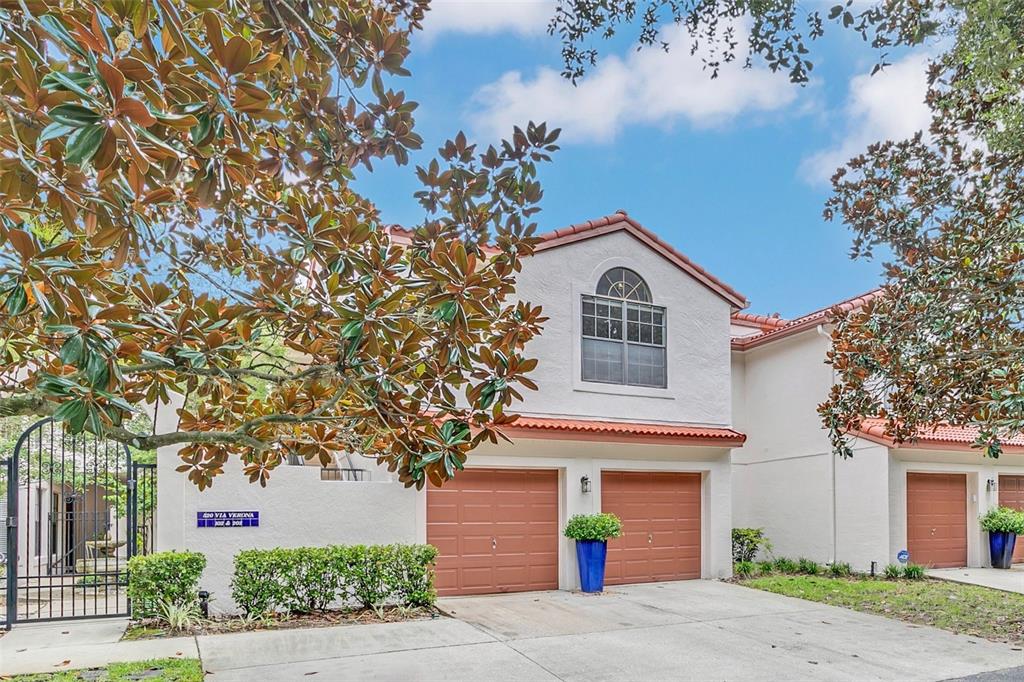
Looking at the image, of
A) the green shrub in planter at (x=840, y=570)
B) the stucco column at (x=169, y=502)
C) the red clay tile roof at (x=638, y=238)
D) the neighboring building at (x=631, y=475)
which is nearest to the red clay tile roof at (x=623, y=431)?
the neighboring building at (x=631, y=475)

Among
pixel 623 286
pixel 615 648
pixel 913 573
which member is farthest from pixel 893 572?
pixel 615 648

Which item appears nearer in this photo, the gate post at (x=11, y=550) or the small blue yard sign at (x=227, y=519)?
the gate post at (x=11, y=550)

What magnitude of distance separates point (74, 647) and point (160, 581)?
1227 mm

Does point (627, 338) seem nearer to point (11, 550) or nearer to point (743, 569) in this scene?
point (743, 569)

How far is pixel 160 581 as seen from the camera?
9.73m

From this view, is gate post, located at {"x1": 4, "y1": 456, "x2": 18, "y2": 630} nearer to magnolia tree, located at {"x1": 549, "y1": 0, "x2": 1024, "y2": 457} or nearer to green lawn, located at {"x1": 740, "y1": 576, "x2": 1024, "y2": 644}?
magnolia tree, located at {"x1": 549, "y1": 0, "x2": 1024, "y2": 457}

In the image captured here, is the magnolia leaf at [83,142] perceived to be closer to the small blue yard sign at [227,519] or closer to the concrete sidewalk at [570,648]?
the concrete sidewalk at [570,648]

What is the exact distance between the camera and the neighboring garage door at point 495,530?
12609 millimetres

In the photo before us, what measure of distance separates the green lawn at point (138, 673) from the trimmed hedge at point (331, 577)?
7.39 ft

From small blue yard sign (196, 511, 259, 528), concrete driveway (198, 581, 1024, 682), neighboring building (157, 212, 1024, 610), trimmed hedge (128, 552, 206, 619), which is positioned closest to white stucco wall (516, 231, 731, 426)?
neighboring building (157, 212, 1024, 610)

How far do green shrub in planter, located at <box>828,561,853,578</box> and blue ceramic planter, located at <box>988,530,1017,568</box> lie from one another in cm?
411

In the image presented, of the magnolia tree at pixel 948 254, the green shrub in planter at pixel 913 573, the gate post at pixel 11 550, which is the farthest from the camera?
the green shrub in planter at pixel 913 573

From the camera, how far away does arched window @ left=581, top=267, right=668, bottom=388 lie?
1441cm

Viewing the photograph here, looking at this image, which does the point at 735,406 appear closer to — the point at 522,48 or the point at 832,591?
the point at 832,591
